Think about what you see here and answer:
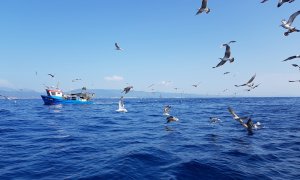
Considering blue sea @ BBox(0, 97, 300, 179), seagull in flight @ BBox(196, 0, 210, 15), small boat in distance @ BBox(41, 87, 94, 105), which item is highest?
seagull in flight @ BBox(196, 0, 210, 15)

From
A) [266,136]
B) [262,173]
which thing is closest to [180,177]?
[262,173]

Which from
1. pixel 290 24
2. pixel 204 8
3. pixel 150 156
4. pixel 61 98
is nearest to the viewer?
pixel 290 24

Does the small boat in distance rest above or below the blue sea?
above

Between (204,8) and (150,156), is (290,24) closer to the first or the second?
(204,8)

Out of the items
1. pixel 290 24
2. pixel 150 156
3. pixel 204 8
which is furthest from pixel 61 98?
pixel 290 24

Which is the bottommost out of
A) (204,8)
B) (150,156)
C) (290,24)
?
(150,156)

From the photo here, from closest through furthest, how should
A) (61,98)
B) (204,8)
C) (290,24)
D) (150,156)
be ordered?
1. (290,24)
2. (204,8)
3. (150,156)
4. (61,98)

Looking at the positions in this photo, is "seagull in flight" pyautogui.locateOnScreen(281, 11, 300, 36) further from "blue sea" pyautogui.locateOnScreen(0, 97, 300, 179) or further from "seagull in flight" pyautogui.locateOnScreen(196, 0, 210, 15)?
"blue sea" pyautogui.locateOnScreen(0, 97, 300, 179)

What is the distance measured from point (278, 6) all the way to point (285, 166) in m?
8.01

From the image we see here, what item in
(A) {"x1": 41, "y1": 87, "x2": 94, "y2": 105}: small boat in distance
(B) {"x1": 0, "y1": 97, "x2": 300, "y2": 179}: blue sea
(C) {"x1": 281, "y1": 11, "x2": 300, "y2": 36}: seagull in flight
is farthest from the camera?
(A) {"x1": 41, "y1": 87, "x2": 94, "y2": 105}: small boat in distance

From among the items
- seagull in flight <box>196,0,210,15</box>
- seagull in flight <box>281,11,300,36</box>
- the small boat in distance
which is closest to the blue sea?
seagull in flight <box>281,11,300,36</box>

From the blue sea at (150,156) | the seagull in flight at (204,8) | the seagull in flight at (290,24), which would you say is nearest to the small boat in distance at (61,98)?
the blue sea at (150,156)

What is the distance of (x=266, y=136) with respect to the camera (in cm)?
2242

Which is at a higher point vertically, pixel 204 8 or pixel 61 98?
pixel 204 8
